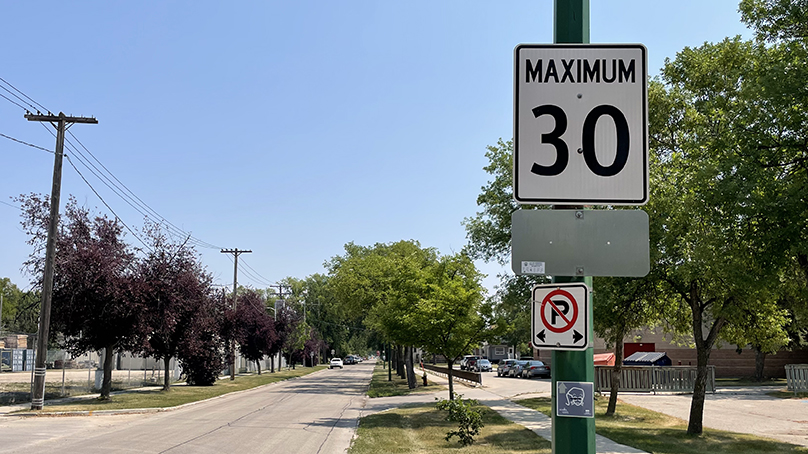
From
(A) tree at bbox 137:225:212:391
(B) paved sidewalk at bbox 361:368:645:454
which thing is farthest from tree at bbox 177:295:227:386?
(B) paved sidewalk at bbox 361:368:645:454

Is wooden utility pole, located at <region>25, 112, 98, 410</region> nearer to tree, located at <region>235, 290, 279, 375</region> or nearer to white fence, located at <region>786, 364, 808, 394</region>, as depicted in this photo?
tree, located at <region>235, 290, 279, 375</region>

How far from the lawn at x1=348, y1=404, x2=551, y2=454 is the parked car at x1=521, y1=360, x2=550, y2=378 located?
106 feet

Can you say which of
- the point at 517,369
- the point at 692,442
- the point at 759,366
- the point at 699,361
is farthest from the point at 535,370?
the point at 692,442

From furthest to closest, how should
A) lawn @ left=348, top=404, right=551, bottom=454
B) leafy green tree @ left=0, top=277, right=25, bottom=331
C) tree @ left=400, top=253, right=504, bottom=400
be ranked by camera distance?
leafy green tree @ left=0, top=277, right=25, bottom=331
tree @ left=400, top=253, right=504, bottom=400
lawn @ left=348, top=404, right=551, bottom=454

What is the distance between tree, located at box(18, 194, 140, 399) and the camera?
92.1 feet

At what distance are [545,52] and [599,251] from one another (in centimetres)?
104

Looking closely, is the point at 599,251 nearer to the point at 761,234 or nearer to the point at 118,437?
the point at 761,234

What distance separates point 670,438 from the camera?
649 inches

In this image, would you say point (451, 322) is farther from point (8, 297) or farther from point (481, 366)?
point (8, 297)

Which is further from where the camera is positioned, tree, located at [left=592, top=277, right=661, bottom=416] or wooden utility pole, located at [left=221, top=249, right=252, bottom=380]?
wooden utility pole, located at [left=221, top=249, right=252, bottom=380]

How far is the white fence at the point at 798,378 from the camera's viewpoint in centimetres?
Result: 3108

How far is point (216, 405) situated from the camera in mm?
28984

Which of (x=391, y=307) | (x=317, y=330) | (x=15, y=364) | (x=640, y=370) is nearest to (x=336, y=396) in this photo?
(x=391, y=307)

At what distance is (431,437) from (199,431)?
6488 mm
